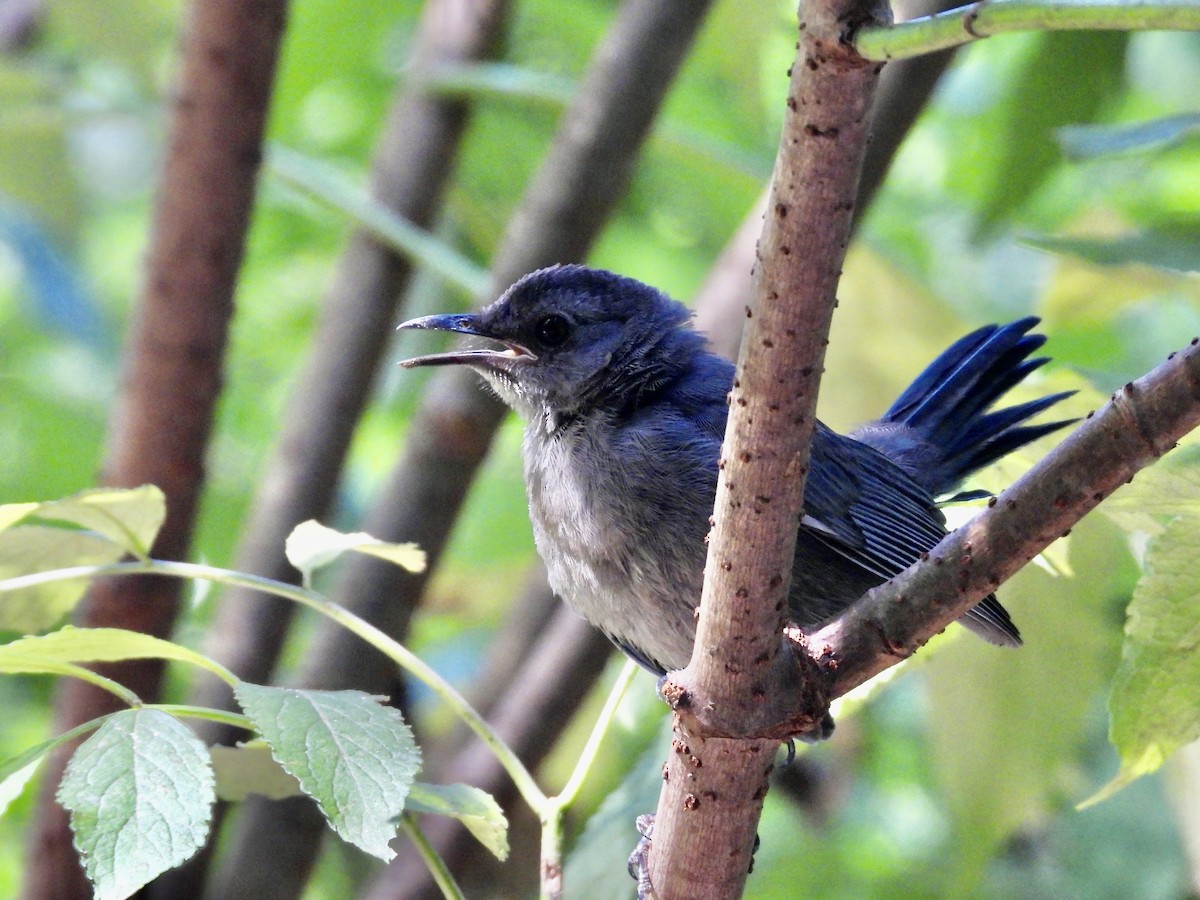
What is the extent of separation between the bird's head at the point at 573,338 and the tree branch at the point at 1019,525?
1.11m

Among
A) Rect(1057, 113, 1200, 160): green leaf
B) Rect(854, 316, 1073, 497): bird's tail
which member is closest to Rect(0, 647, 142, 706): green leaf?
Rect(1057, 113, 1200, 160): green leaf

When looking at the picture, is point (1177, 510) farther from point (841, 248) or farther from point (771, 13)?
point (771, 13)

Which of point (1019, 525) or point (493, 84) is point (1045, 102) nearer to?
point (493, 84)

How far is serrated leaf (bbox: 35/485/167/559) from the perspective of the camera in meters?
1.48

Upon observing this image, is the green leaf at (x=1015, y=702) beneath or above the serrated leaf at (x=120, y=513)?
above

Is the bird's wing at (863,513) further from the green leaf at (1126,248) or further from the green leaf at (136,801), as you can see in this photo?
the green leaf at (136,801)

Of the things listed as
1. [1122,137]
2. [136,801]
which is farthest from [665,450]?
[136,801]

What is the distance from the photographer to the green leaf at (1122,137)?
1825 mm

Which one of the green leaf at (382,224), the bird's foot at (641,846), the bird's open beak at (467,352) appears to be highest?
the green leaf at (382,224)

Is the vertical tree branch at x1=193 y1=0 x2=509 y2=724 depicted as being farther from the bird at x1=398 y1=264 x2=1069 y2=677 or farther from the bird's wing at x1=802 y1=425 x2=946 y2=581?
the bird's wing at x1=802 y1=425 x2=946 y2=581

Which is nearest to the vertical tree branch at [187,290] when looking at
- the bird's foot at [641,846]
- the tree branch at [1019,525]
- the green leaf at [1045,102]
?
the bird's foot at [641,846]

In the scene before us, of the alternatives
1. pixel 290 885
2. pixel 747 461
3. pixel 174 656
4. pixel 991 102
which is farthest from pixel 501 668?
pixel 991 102

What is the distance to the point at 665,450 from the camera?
2186mm

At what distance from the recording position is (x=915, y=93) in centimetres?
246
